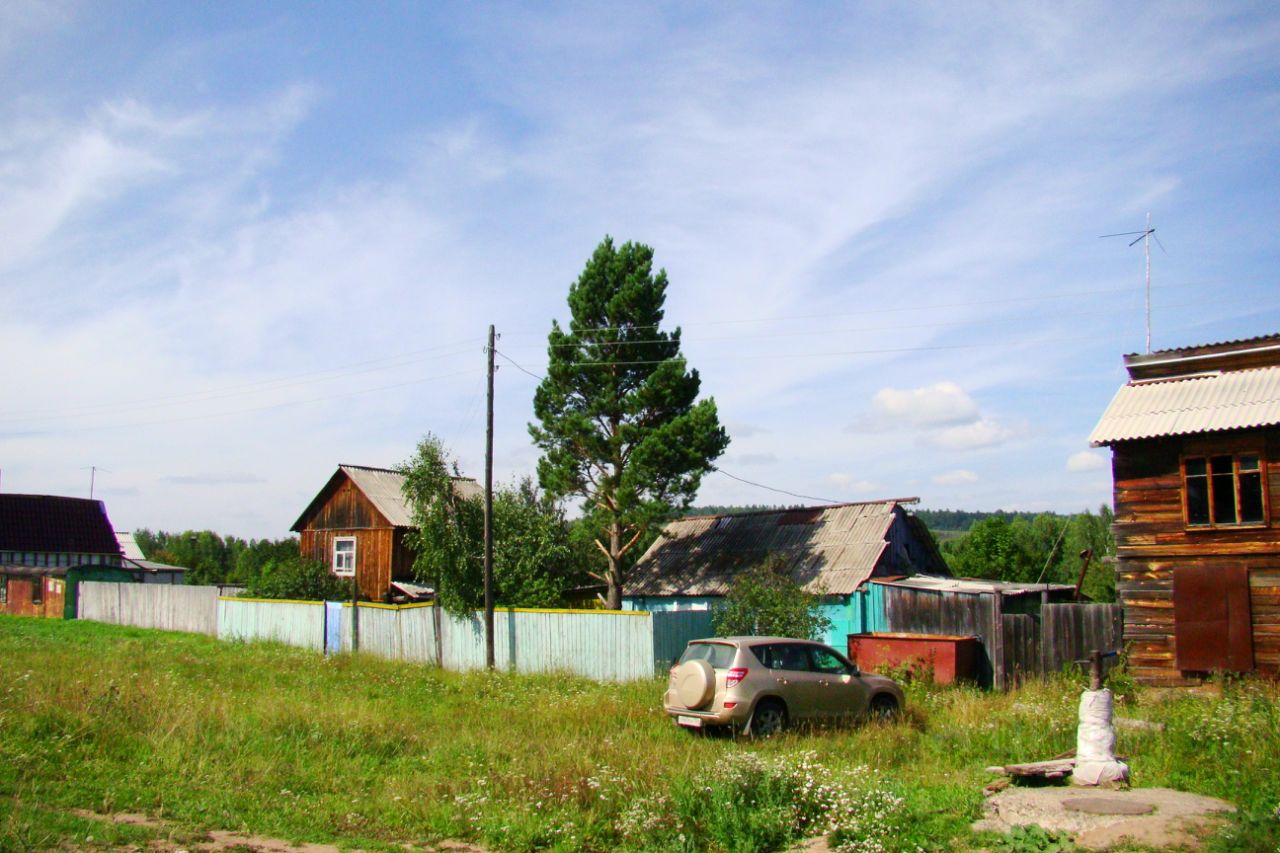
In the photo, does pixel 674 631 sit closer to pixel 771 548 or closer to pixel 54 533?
pixel 771 548

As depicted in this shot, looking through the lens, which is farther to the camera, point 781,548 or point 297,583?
point 297,583

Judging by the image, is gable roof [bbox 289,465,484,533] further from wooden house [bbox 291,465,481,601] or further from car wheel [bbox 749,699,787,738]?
car wheel [bbox 749,699,787,738]

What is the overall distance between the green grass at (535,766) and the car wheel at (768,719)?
0.52m

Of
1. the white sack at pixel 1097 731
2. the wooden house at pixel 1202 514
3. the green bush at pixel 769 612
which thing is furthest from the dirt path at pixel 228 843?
the wooden house at pixel 1202 514

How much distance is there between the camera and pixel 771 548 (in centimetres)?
2742

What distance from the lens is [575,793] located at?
9312mm

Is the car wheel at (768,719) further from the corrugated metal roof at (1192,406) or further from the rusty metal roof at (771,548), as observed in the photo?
the rusty metal roof at (771,548)

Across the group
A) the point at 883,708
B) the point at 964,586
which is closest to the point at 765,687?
the point at 883,708

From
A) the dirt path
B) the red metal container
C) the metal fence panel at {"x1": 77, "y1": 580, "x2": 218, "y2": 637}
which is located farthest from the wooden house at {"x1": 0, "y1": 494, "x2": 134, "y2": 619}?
the dirt path

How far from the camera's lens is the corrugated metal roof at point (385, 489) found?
36.7 m

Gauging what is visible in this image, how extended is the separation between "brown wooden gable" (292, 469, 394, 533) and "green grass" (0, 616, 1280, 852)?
19.7 m

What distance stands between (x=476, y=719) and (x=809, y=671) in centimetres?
511

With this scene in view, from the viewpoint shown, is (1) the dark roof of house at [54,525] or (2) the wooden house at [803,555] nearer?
(2) the wooden house at [803,555]

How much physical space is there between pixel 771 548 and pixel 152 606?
2401 centimetres
